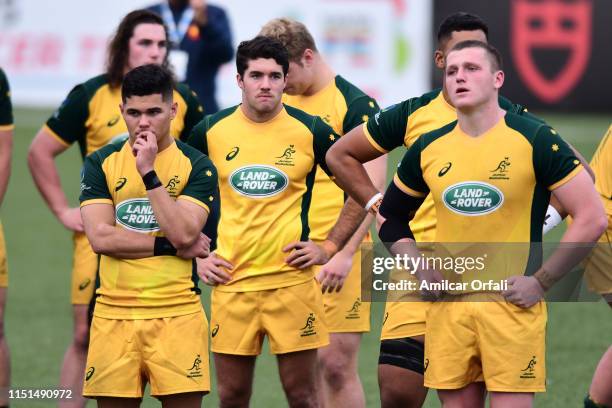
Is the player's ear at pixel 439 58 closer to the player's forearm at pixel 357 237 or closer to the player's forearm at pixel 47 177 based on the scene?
the player's forearm at pixel 357 237

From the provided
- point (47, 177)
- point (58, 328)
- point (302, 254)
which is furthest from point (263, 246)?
point (58, 328)

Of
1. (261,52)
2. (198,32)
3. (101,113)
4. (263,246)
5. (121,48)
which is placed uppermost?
(198,32)

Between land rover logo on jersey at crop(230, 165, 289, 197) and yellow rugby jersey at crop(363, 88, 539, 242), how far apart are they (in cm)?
61

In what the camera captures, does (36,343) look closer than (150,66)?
No

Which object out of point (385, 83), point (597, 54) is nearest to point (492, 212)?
point (385, 83)

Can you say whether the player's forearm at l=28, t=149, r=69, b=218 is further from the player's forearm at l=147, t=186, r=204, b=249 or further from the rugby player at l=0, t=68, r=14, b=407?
the player's forearm at l=147, t=186, r=204, b=249

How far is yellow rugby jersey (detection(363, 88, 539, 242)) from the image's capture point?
23.1 feet

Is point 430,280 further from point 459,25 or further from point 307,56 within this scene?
point 307,56

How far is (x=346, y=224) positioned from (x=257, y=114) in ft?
2.75

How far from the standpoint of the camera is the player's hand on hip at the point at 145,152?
6.43 metres

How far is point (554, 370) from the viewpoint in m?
10.2

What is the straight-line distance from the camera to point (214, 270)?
7.27 metres

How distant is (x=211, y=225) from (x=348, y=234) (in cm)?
83

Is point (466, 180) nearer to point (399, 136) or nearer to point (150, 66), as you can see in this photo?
point (399, 136)
